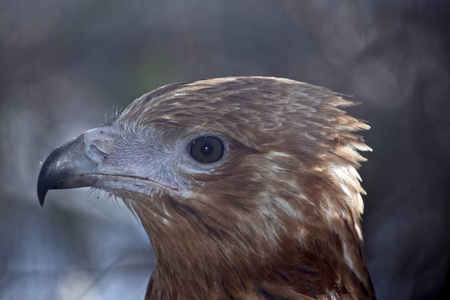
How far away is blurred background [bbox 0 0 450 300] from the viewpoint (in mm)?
1985

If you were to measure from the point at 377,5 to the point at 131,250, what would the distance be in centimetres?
199

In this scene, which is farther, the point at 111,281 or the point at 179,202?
the point at 111,281

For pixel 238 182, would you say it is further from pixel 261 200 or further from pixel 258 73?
pixel 258 73

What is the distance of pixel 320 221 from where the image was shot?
1.38 metres

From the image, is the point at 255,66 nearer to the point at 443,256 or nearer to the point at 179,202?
the point at 179,202

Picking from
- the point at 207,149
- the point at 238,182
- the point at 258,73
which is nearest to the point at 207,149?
the point at 207,149

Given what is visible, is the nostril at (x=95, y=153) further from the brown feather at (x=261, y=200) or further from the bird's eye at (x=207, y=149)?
the bird's eye at (x=207, y=149)

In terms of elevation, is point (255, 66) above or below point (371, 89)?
above

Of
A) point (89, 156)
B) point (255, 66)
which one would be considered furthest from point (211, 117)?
point (255, 66)

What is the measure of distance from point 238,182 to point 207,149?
0.45 feet

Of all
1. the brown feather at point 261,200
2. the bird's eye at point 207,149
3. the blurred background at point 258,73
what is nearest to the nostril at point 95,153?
the brown feather at point 261,200

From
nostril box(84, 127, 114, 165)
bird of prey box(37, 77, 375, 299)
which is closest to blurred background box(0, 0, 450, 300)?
bird of prey box(37, 77, 375, 299)

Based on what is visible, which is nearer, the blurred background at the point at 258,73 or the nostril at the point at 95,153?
the nostril at the point at 95,153

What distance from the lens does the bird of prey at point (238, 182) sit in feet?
4.45
